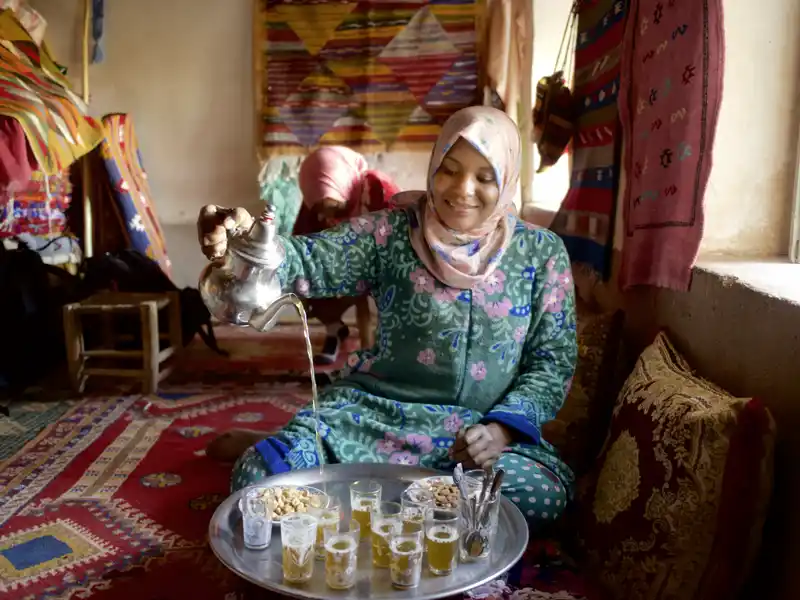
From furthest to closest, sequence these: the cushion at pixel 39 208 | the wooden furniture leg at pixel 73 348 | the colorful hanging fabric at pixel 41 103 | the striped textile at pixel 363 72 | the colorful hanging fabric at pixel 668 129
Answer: the striped textile at pixel 363 72 < the cushion at pixel 39 208 < the colorful hanging fabric at pixel 41 103 < the wooden furniture leg at pixel 73 348 < the colorful hanging fabric at pixel 668 129

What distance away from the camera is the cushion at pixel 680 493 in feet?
3.34

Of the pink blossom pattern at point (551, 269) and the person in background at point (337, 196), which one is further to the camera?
the person in background at point (337, 196)

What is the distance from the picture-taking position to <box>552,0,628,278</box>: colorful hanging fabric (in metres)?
1.94

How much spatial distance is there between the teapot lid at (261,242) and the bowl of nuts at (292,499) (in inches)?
14.3

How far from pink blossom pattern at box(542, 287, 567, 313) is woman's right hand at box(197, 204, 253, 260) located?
653mm

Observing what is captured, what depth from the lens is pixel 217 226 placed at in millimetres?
1135

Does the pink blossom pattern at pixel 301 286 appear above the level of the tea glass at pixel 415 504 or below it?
above

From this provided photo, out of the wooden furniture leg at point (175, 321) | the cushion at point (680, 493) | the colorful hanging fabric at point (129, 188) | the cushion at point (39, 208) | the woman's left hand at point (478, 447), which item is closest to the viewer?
the cushion at point (680, 493)

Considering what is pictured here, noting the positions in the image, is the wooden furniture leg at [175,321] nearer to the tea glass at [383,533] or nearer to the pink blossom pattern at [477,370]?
the pink blossom pattern at [477,370]

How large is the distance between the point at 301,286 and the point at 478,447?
474 mm

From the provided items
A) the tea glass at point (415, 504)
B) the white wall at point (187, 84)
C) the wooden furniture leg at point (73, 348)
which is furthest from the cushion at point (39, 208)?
the tea glass at point (415, 504)

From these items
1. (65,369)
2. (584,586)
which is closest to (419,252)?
(584,586)

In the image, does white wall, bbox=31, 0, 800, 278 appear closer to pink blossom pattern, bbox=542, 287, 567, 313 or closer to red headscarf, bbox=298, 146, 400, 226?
red headscarf, bbox=298, 146, 400, 226

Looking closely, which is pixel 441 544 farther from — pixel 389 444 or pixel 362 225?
pixel 362 225
